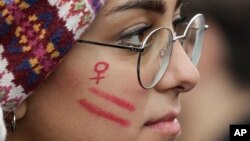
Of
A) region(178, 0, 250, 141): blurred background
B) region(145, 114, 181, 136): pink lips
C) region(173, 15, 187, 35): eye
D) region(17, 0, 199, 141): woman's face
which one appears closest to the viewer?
region(17, 0, 199, 141): woman's face

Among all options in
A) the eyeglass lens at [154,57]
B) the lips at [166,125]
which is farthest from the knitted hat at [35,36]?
the lips at [166,125]

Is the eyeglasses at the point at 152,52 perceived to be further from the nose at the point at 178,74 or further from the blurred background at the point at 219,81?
the blurred background at the point at 219,81

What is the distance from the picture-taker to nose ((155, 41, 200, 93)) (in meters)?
2.22

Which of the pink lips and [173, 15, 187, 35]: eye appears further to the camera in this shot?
[173, 15, 187, 35]: eye

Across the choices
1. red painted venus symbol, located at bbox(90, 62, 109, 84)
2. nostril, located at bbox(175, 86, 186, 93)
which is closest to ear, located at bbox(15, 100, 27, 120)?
red painted venus symbol, located at bbox(90, 62, 109, 84)

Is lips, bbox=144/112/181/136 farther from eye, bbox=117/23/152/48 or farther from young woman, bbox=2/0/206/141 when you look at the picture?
eye, bbox=117/23/152/48

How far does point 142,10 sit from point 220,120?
187 centimetres

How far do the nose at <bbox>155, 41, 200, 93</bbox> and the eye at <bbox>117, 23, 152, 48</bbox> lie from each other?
11 centimetres

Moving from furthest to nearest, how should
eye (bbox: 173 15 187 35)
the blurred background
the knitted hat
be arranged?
1. the blurred background
2. eye (bbox: 173 15 187 35)
3. the knitted hat

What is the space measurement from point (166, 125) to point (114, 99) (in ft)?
0.66

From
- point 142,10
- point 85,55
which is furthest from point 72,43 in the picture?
point 142,10

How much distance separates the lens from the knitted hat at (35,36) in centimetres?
203

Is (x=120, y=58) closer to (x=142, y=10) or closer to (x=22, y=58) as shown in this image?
(x=142, y=10)

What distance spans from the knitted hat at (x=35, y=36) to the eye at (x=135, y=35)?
0.14 meters
